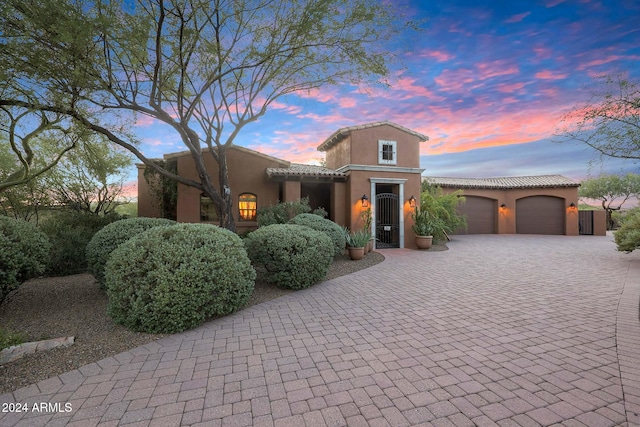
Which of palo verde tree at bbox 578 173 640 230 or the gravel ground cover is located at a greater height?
palo verde tree at bbox 578 173 640 230

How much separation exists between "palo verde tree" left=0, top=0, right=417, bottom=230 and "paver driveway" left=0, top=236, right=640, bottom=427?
5834mm

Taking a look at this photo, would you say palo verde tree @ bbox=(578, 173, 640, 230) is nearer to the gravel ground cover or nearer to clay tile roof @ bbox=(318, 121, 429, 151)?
clay tile roof @ bbox=(318, 121, 429, 151)

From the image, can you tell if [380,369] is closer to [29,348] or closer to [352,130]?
[29,348]

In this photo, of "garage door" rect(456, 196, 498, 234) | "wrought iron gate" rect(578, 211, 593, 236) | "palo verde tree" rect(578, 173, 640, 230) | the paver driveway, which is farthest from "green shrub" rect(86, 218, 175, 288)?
"palo verde tree" rect(578, 173, 640, 230)

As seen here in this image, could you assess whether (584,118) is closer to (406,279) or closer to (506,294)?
(506,294)

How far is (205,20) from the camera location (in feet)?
23.2

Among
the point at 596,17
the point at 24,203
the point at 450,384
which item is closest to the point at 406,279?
the point at 450,384

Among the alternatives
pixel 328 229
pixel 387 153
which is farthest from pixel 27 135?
pixel 387 153

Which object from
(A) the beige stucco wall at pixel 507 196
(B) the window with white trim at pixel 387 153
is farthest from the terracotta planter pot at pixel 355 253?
(A) the beige stucco wall at pixel 507 196

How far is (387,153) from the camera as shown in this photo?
12539 millimetres

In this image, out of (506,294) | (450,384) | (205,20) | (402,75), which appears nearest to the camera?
(450,384)

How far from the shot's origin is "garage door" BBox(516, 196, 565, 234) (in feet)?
60.0

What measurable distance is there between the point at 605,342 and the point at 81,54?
33.1ft

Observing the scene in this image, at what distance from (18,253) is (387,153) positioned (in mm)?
11903
